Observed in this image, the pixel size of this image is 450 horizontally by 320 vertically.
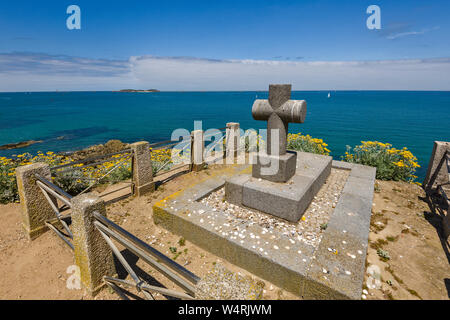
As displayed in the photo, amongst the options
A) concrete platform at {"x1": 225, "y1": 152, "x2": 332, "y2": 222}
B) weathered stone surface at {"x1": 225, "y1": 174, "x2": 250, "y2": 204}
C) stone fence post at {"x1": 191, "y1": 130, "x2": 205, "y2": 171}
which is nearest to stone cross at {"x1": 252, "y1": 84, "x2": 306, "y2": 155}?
concrete platform at {"x1": 225, "y1": 152, "x2": 332, "y2": 222}

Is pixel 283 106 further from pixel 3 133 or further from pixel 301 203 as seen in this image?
pixel 3 133

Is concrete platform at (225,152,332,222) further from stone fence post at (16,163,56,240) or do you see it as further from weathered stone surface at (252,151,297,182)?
stone fence post at (16,163,56,240)

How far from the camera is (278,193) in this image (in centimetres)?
479

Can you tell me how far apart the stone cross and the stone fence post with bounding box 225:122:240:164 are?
409cm

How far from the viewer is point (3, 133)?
32156 mm

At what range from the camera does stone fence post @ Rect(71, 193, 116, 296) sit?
279cm

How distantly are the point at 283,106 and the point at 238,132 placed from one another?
194 inches

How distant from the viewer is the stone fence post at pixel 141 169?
6150 mm

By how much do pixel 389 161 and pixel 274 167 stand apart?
5.83 m

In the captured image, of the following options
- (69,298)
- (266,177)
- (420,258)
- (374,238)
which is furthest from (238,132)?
(69,298)

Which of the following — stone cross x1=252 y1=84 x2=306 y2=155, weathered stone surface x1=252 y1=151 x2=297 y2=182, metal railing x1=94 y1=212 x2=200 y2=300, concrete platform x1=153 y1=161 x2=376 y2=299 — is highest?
stone cross x1=252 y1=84 x2=306 y2=155

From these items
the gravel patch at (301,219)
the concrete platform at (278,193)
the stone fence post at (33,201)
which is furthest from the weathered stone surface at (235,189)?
the stone fence post at (33,201)

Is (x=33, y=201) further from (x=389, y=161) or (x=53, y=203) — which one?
(x=389, y=161)

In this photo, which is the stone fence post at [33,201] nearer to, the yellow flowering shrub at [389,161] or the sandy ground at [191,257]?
the sandy ground at [191,257]
